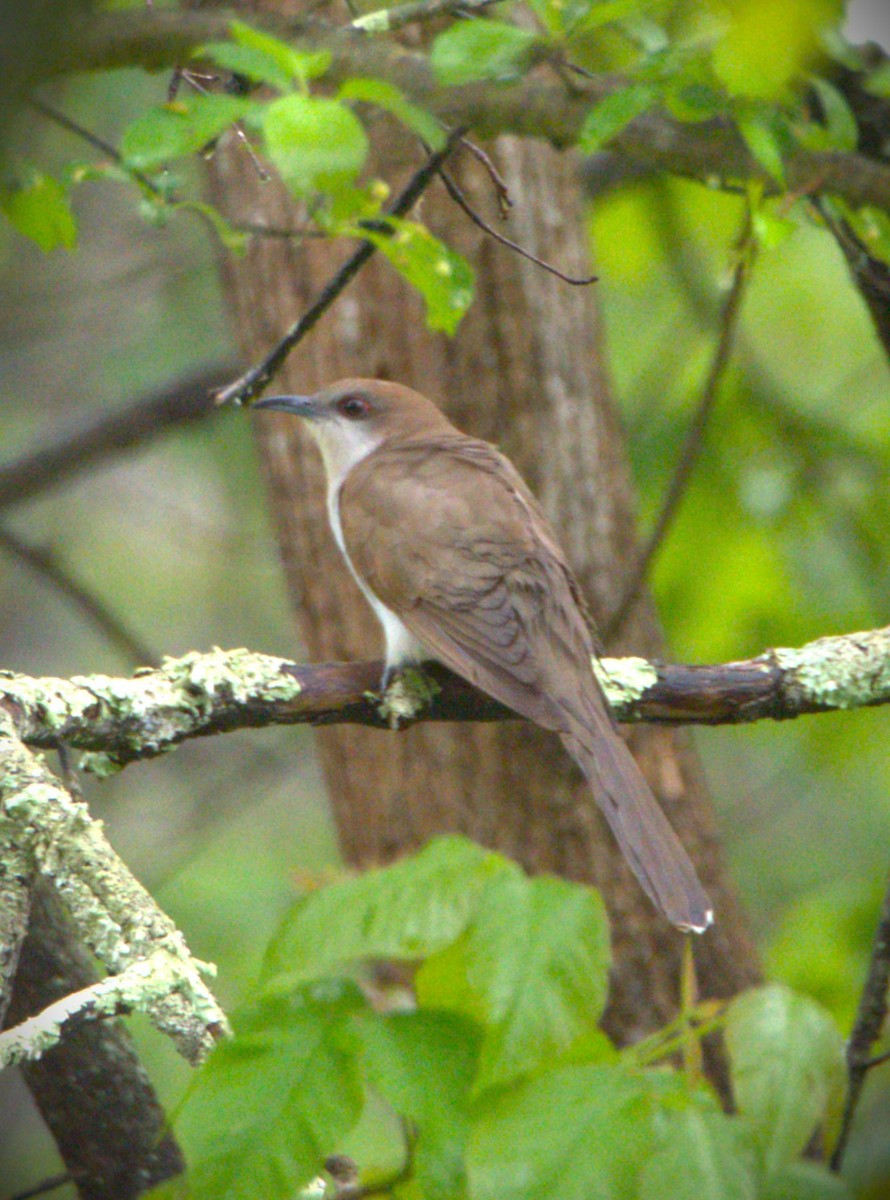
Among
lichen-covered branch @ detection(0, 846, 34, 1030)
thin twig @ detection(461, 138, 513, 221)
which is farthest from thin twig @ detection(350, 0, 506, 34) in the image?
lichen-covered branch @ detection(0, 846, 34, 1030)

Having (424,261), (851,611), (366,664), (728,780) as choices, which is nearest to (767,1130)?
(366,664)

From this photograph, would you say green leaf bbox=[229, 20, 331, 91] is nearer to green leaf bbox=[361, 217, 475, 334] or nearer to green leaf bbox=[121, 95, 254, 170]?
green leaf bbox=[121, 95, 254, 170]

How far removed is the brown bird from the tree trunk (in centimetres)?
26

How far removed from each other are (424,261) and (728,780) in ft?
21.3

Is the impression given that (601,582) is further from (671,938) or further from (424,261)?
(424,261)

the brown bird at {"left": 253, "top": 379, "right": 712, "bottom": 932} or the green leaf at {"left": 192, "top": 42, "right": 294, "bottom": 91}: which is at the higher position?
the green leaf at {"left": 192, "top": 42, "right": 294, "bottom": 91}

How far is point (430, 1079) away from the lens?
2225 millimetres

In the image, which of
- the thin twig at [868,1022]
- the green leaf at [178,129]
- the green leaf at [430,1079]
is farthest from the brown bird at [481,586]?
the green leaf at [178,129]

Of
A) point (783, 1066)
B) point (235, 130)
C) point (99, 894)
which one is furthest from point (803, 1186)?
point (235, 130)

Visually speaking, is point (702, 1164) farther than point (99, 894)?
No

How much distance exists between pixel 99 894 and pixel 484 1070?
71cm

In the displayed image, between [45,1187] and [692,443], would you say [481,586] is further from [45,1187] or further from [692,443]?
[45,1187]

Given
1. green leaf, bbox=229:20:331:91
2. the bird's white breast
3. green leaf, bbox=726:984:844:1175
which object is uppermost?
green leaf, bbox=229:20:331:91

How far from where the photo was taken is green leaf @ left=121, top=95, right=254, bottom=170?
2.29 metres
